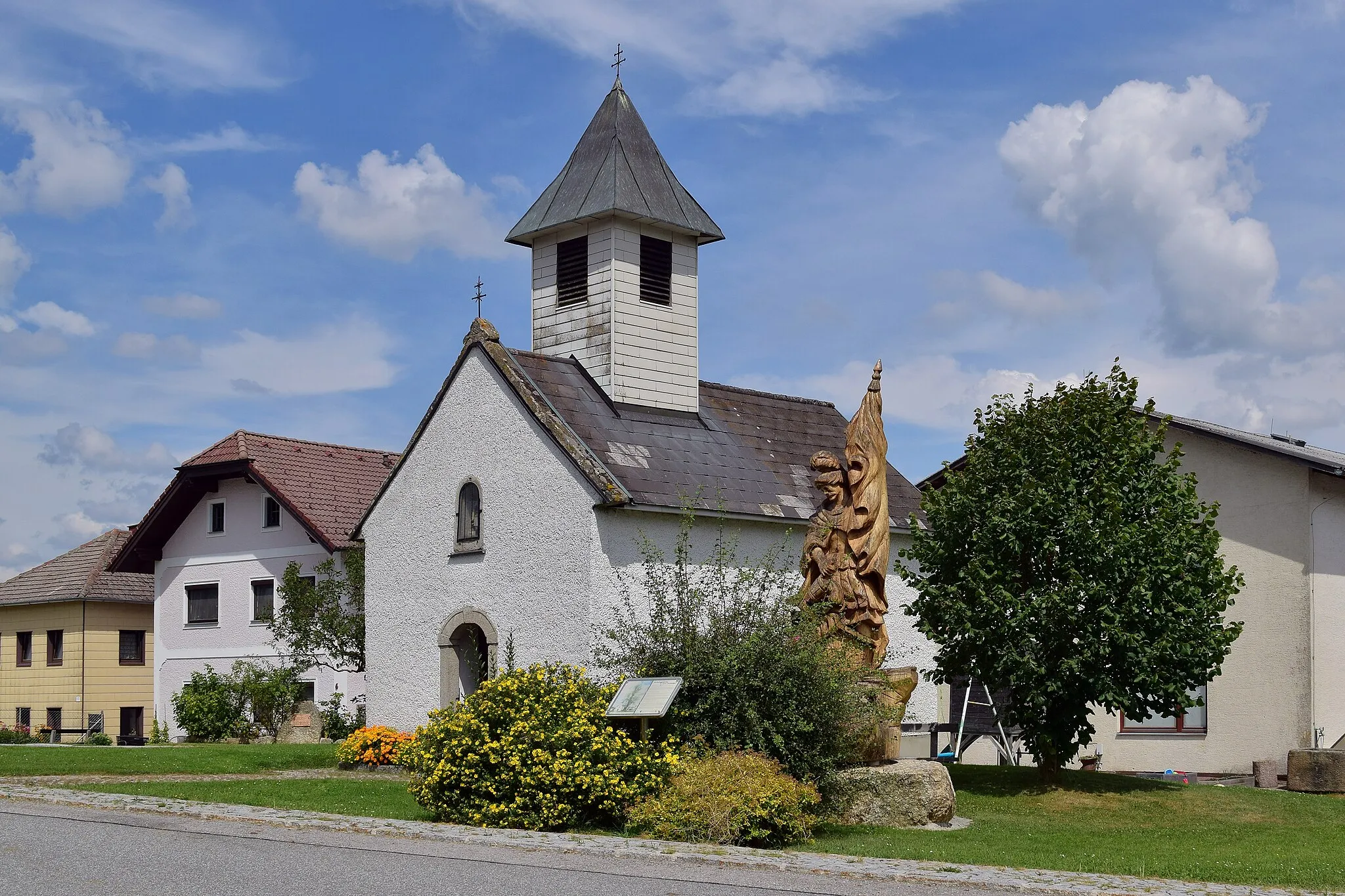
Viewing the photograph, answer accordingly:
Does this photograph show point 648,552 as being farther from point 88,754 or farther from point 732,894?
point 732,894

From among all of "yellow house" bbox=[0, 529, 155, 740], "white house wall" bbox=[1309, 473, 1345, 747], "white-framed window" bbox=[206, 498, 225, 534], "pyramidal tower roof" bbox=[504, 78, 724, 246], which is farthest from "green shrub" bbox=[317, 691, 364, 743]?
"white house wall" bbox=[1309, 473, 1345, 747]

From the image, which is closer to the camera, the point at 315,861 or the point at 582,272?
the point at 315,861

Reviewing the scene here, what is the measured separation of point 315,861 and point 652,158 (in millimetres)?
18325

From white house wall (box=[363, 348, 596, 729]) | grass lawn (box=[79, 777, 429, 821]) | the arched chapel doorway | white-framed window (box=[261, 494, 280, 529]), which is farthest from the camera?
white-framed window (box=[261, 494, 280, 529])

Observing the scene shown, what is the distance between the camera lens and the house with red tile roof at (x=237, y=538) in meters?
34.7

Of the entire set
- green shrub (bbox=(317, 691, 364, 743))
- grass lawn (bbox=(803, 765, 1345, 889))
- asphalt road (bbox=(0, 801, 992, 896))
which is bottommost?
green shrub (bbox=(317, 691, 364, 743))

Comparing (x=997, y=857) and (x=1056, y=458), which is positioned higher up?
(x=1056, y=458)

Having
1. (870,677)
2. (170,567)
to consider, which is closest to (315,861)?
(870,677)

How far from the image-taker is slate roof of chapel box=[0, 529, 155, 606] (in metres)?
40.7

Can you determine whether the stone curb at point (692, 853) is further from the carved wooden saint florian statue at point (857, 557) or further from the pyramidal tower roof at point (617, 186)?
the pyramidal tower roof at point (617, 186)

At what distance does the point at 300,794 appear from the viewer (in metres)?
16.9

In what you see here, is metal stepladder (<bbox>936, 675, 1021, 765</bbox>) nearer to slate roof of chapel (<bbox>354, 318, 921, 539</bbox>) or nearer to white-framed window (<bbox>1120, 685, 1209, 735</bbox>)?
Result: white-framed window (<bbox>1120, 685, 1209, 735</bbox>)

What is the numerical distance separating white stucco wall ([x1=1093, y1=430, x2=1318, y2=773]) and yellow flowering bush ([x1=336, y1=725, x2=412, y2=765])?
13.2 m

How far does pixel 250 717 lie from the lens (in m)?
32.4
